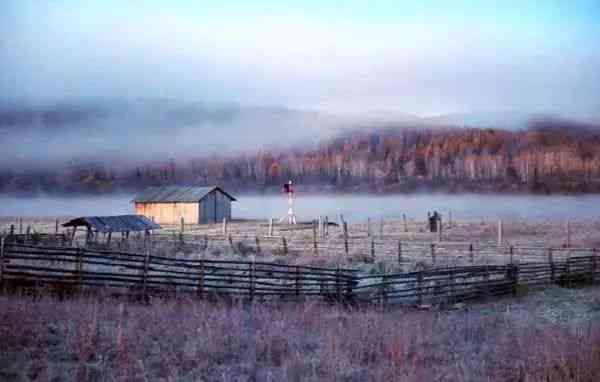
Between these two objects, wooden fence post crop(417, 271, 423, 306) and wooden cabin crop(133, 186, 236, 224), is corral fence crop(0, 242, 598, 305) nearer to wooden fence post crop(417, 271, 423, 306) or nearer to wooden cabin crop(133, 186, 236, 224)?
wooden fence post crop(417, 271, 423, 306)

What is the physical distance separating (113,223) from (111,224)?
38 cm

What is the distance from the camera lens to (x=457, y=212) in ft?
241

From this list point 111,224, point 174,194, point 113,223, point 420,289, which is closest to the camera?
point 420,289

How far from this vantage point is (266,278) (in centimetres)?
1800

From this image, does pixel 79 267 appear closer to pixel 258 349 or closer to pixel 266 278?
pixel 266 278

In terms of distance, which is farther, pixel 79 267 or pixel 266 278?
pixel 266 278

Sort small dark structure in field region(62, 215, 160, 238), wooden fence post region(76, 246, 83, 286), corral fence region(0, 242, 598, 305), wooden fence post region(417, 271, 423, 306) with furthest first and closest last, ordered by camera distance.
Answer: small dark structure in field region(62, 215, 160, 238), wooden fence post region(417, 271, 423, 306), corral fence region(0, 242, 598, 305), wooden fence post region(76, 246, 83, 286)

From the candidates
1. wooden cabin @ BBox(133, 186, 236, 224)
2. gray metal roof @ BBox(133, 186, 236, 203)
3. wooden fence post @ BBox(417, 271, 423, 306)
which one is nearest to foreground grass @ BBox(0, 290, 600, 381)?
wooden fence post @ BBox(417, 271, 423, 306)

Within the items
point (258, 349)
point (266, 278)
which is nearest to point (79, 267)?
point (266, 278)

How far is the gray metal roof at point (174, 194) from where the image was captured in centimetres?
6369

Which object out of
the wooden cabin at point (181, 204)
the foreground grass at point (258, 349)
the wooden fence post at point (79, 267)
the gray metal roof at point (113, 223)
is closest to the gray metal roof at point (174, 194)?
the wooden cabin at point (181, 204)

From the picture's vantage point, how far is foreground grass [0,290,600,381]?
732cm

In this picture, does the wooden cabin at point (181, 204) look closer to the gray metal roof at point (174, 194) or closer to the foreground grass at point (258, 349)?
the gray metal roof at point (174, 194)

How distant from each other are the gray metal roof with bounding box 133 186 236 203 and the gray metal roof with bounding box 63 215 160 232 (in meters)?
20.8
